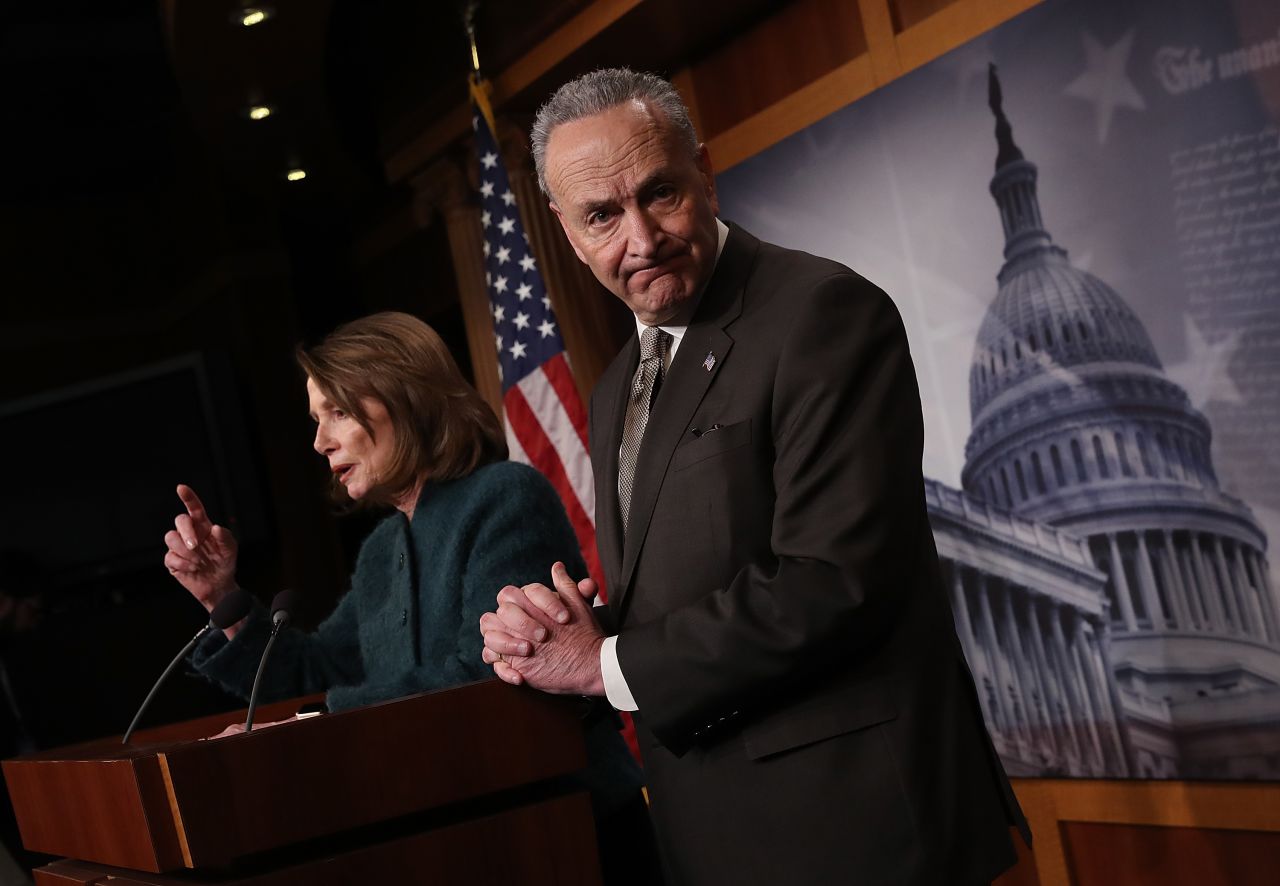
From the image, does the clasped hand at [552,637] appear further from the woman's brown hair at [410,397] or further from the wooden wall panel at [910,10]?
the wooden wall panel at [910,10]

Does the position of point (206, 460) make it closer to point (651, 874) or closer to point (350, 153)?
point (350, 153)

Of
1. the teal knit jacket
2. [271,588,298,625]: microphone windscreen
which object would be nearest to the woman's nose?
the teal knit jacket

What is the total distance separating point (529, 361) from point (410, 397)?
7.25ft

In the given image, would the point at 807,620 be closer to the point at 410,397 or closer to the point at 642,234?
the point at 642,234

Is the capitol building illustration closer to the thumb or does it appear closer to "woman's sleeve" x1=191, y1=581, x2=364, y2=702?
"woman's sleeve" x1=191, y1=581, x2=364, y2=702

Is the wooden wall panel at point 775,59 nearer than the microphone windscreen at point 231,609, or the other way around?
the microphone windscreen at point 231,609

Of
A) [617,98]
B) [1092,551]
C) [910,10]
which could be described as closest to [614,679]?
[617,98]

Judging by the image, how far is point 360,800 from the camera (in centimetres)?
173

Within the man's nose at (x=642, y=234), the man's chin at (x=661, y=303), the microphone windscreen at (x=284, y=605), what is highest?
the man's nose at (x=642, y=234)

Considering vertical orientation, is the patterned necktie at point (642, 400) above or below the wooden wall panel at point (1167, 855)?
above

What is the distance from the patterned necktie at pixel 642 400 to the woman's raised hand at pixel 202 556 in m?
1.04

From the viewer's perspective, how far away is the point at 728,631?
1.57 m

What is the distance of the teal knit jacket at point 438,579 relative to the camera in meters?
2.18

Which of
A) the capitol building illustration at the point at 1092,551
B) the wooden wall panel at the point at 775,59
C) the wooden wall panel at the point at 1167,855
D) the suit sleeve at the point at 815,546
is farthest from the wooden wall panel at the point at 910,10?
the suit sleeve at the point at 815,546
